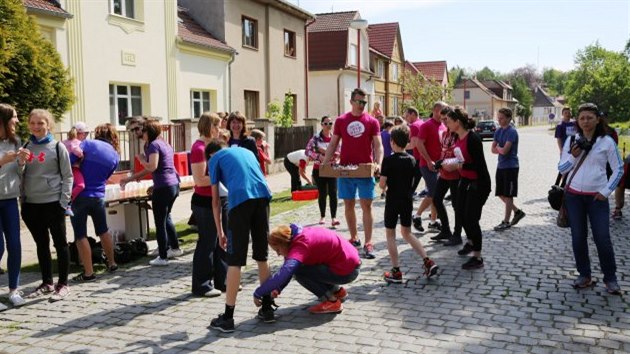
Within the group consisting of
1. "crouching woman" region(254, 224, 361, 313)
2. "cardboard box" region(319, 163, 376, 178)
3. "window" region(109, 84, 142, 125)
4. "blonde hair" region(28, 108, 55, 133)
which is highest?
"window" region(109, 84, 142, 125)

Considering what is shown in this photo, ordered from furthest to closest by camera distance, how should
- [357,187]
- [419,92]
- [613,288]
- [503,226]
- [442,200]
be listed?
[419,92], [503,226], [442,200], [357,187], [613,288]

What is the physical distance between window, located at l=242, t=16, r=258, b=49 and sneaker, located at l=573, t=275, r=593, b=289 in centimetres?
1996

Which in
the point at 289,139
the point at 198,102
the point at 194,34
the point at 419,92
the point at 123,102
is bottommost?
the point at 289,139

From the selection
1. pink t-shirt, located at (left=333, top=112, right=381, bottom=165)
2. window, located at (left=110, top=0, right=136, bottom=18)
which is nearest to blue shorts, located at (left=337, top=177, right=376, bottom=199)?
pink t-shirt, located at (left=333, top=112, right=381, bottom=165)

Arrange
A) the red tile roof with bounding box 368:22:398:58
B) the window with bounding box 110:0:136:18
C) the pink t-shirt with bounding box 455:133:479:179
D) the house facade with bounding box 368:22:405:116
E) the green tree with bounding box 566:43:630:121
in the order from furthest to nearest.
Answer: the green tree with bounding box 566:43:630:121, the red tile roof with bounding box 368:22:398:58, the house facade with bounding box 368:22:405:116, the window with bounding box 110:0:136:18, the pink t-shirt with bounding box 455:133:479:179

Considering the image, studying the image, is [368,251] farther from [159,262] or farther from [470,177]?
[159,262]

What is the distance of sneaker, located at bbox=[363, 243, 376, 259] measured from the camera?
749 cm

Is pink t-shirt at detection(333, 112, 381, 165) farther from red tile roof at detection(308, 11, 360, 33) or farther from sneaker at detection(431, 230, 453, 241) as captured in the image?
red tile roof at detection(308, 11, 360, 33)

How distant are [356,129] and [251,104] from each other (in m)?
17.9

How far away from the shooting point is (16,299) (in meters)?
5.87

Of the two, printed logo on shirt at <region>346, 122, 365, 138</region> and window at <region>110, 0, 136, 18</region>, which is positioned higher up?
window at <region>110, 0, 136, 18</region>

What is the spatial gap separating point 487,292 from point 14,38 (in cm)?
815

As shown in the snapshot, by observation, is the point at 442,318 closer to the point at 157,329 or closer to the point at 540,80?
the point at 157,329

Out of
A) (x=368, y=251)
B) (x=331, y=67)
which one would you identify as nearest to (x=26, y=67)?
(x=368, y=251)
